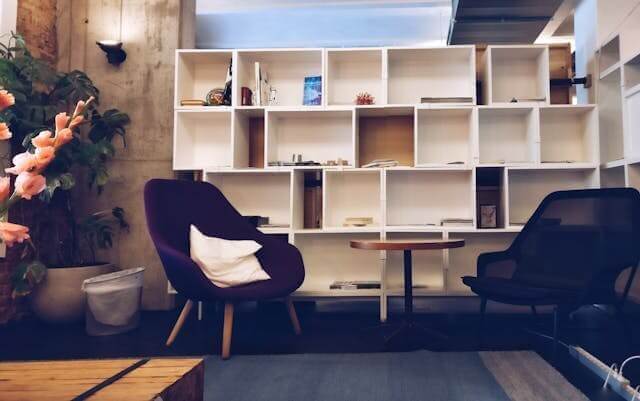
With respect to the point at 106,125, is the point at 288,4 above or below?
above

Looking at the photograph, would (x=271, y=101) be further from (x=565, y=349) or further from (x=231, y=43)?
(x=231, y=43)

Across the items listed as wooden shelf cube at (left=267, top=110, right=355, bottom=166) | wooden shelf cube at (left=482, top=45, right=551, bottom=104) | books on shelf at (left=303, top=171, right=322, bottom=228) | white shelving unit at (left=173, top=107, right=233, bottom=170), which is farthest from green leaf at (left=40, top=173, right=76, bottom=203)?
wooden shelf cube at (left=482, top=45, right=551, bottom=104)

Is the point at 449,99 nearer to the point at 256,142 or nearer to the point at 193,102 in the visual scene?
the point at 256,142

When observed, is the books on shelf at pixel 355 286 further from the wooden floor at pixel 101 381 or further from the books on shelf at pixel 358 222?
the wooden floor at pixel 101 381

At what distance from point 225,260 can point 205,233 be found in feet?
0.95

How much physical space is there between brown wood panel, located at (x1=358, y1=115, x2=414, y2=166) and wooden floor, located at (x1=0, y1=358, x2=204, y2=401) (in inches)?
109

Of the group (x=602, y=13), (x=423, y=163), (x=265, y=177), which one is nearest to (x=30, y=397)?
(x=265, y=177)

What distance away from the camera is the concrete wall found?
11.8ft

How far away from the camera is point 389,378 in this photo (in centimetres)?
198

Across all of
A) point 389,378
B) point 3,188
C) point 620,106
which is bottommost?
point 389,378

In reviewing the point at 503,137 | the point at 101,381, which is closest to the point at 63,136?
the point at 101,381

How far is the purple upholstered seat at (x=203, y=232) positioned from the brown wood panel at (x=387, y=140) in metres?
1.26

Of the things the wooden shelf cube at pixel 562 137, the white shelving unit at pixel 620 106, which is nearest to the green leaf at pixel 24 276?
the wooden shelf cube at pixel 562 137

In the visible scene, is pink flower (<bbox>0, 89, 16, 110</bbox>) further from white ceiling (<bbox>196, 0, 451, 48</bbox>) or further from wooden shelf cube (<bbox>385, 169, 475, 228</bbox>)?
white ceiling (<bbox>196, 0, 451, 48</bbox>)
